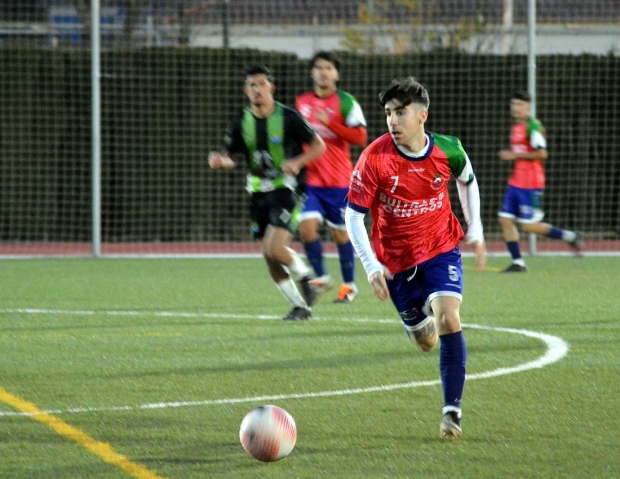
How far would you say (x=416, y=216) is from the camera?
17.0 ft

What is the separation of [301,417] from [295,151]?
364 centimetres

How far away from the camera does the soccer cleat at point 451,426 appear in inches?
182

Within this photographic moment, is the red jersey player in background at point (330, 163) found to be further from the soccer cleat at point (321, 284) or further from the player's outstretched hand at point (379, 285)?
the player's outstretched hand at point (379, 285)

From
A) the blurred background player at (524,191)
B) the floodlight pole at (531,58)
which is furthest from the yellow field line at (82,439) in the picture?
the floodlight pole at (531,58)

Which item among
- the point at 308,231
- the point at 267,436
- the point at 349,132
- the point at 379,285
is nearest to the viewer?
the point at 267,436

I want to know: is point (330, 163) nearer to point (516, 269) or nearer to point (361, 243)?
point (516, 269)

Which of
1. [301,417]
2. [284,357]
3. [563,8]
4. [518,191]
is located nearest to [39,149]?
[518,191]

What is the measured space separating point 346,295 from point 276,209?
1.81 meters

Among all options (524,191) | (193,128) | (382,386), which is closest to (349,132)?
(524,191)

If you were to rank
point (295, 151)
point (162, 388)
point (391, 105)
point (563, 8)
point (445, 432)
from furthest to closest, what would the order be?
point (563, 8) < point (295, 151) < point (162, 388) < point (391, 105) < point (445, 432)

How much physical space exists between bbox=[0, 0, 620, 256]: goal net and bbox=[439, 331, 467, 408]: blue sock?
1186 cm

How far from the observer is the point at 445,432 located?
15.2ft

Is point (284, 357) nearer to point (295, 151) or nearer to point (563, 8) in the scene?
point (295, 151)

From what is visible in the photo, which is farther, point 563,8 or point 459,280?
point 563,8
